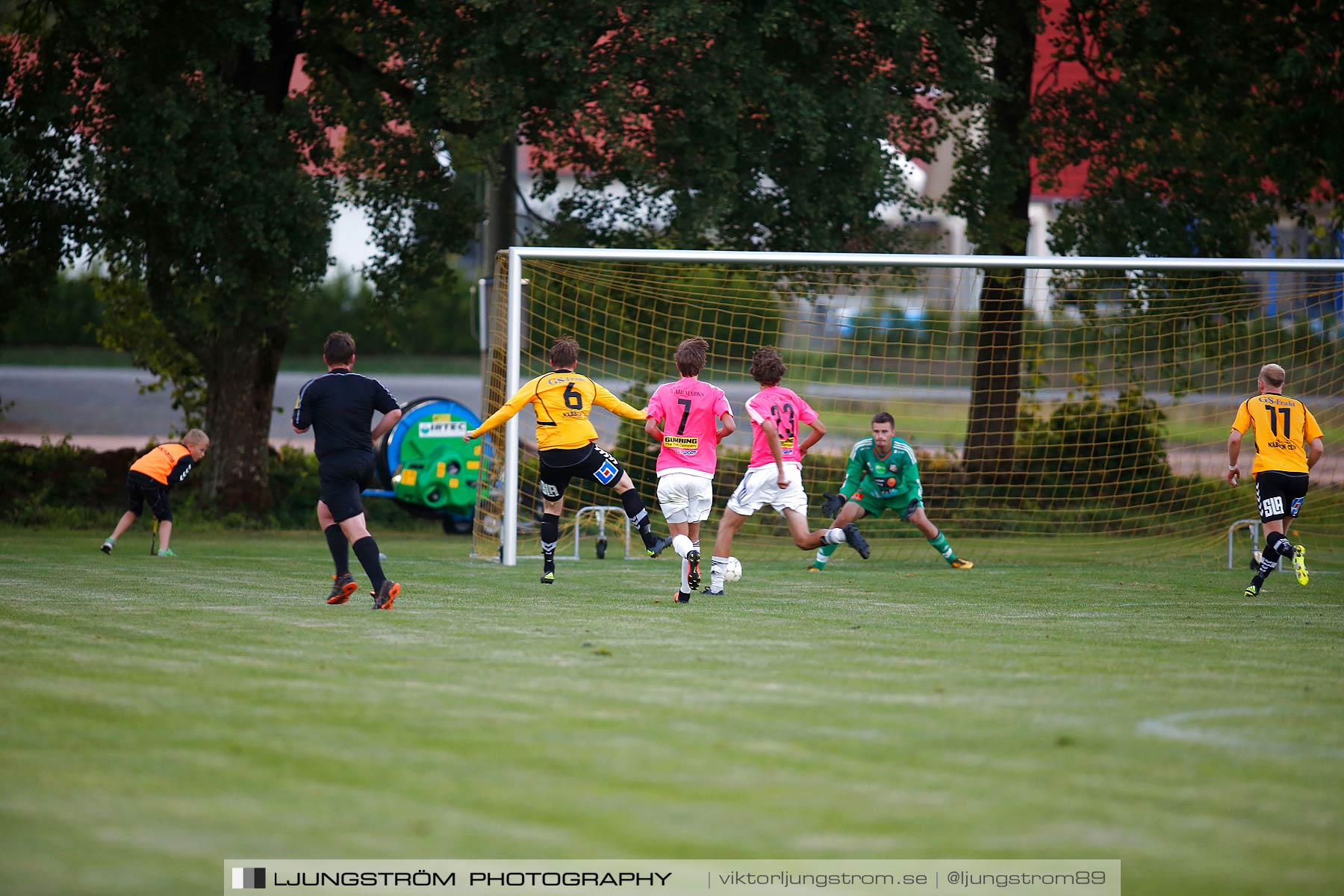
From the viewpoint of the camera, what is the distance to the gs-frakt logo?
11.9ft

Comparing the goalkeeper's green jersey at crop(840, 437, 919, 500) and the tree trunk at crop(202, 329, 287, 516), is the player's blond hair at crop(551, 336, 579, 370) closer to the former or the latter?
the goalkeeper's green jersey at crop(840, 437, 919, 500)

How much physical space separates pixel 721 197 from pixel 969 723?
10.2m

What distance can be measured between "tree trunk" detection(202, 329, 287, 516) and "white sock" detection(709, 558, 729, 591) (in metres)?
8.56

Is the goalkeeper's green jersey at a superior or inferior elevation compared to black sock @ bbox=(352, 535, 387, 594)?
superior

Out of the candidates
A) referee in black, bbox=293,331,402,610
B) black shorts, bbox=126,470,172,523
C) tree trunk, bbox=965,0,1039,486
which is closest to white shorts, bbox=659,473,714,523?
referee in black, bbox=293,331,402,610

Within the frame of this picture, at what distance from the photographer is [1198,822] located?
13.5 feet

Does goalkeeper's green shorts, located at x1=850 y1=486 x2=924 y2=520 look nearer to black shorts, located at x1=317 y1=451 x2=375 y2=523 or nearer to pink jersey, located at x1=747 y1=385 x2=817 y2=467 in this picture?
pink jersey, located at x1=747 y1=385 x2=817 y2=467

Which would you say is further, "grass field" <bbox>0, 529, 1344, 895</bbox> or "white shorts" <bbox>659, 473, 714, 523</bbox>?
"white shorts" <bbox>659, 473, 714, 523</bbox>

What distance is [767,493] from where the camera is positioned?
1040 cm

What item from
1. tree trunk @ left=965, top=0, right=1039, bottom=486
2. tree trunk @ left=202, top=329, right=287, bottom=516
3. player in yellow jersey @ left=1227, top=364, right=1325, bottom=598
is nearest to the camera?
player in yellow jersey @ left=1227, top=364, right=1325, bottom=598

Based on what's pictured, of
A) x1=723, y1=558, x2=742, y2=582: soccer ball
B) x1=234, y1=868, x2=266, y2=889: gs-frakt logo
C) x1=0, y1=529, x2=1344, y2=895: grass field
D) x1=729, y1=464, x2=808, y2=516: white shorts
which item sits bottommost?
x1=234, y1=868, x2=266, y2=889: gs-frakt logo

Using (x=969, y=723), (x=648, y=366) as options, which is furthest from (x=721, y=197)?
(x=969, y=723)

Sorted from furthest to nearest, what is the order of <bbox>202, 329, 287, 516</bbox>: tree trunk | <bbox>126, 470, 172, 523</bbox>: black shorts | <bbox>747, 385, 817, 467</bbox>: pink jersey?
<bbox>202, 329, 287, 516</bbox>: tree trunk
<bbox>126, 470, 172, 523</bbox>: black shorts
<bbox>747, 385, 817, 467</bbox>: pink jersey

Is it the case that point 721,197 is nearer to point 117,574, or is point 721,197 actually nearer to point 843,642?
point 117,574
